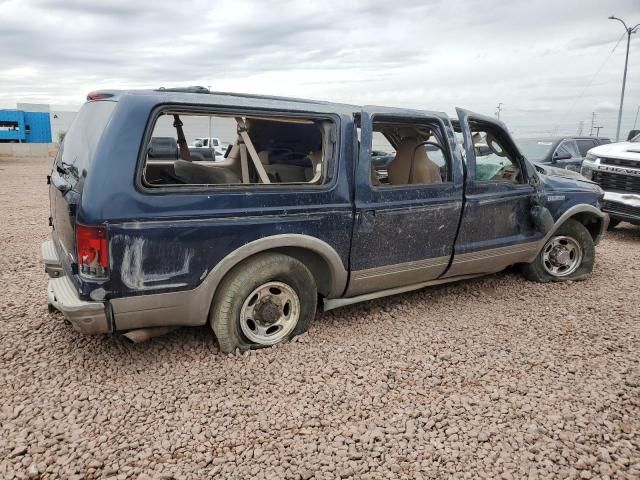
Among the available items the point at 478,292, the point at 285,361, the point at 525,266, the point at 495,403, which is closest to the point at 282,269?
the point at 285,361

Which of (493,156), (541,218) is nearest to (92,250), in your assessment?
(493,156)

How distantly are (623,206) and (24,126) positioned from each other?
120ft

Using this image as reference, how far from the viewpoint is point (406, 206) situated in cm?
401

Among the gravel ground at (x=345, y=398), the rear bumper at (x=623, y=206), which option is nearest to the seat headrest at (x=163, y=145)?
the gravel ground at (x=345, y=398)

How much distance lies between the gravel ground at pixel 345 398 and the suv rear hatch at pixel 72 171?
81 centimetres

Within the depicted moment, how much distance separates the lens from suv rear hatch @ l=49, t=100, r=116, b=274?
10.0ft

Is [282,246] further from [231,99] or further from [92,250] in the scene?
[92,250]

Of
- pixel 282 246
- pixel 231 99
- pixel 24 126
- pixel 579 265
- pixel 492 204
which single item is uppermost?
pixel 24 126

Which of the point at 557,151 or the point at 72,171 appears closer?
the point at 72,171

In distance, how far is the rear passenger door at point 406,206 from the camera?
384 cm

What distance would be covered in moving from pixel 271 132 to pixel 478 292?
2.59 metres

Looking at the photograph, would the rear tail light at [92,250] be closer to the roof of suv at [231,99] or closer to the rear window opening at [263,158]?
the roof of suv at [231,99]

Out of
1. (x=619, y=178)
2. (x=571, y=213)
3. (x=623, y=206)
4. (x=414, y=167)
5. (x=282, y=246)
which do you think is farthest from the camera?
(x=619, y=178)

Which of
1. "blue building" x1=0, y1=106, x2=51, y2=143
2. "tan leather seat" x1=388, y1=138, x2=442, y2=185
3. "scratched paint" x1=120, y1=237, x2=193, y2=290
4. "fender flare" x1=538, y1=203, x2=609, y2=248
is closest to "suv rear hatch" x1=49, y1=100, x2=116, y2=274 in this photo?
"scratched paint" x1=120, y1=237, x2=193, y2=290
